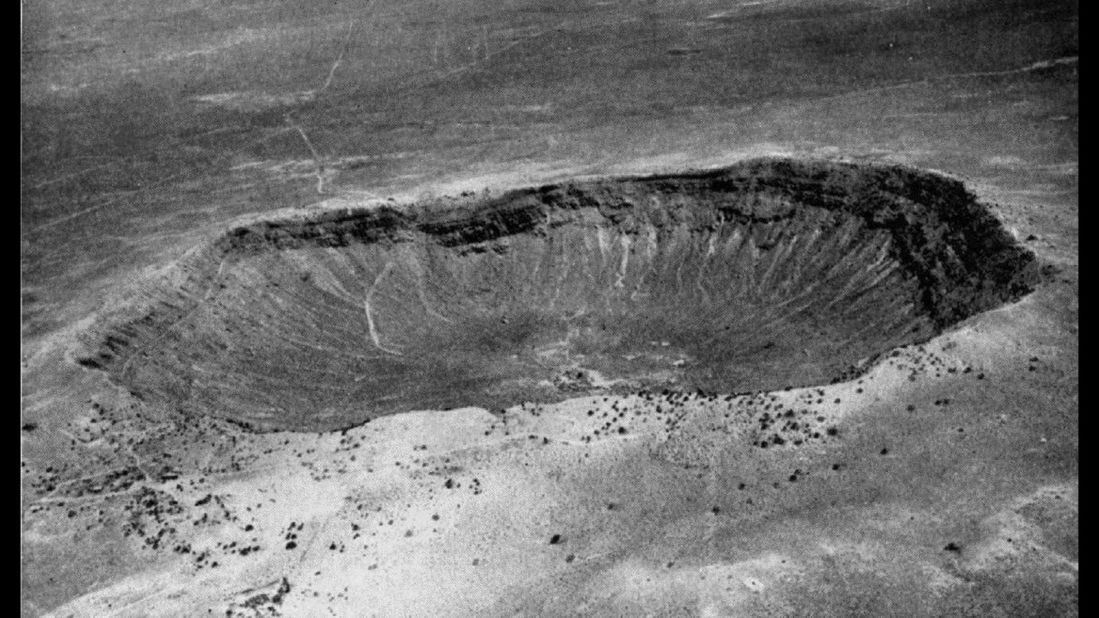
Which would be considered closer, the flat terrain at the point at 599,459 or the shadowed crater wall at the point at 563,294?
the flat terrain at the point at 599,459

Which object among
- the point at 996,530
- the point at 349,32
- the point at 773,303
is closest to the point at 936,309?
the point at 773,303

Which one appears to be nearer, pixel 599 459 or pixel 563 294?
pixel 599 459

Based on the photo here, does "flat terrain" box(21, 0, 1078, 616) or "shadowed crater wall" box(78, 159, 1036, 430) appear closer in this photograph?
"flat terrain" box(21, 0, 1078, 616)

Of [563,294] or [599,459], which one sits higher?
[599,459]
